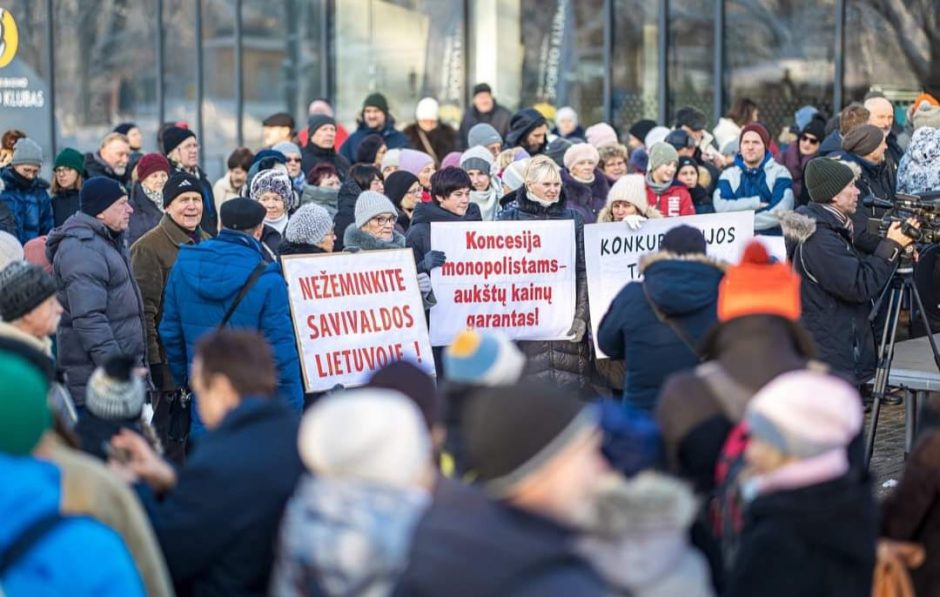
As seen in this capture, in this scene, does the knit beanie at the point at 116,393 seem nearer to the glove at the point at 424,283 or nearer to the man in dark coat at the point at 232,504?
the man in dark coat at the point at 232,504

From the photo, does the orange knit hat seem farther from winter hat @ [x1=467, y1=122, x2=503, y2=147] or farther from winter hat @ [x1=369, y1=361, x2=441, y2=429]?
winter hat @ [x1=467, y1=122, x2=503, y2=147]

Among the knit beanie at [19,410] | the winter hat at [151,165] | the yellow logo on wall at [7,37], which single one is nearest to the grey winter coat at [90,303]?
the winter hat at [151,165]

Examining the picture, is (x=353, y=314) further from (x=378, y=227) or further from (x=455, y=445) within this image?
(x=455, y=445)

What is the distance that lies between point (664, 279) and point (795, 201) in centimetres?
724

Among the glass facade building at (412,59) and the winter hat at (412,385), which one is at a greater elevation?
the glass facade building at (412,59)

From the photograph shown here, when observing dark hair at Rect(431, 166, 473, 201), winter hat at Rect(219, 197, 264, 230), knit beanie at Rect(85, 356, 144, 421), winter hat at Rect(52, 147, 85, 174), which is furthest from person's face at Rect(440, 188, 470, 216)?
knit beanie at Rect(85, 356, 144, 421)

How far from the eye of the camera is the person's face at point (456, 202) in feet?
34.1

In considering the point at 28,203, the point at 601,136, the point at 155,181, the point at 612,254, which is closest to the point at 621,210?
the point at 612,254

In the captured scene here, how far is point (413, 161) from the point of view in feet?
42.0

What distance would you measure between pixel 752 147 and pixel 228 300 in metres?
5.63

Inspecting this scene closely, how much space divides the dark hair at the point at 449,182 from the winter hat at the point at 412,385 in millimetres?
5301

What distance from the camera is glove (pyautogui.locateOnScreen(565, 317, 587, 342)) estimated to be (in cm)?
1025

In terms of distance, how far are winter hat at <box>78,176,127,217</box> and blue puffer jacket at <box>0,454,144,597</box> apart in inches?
182

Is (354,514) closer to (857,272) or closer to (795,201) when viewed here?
(857,272)
